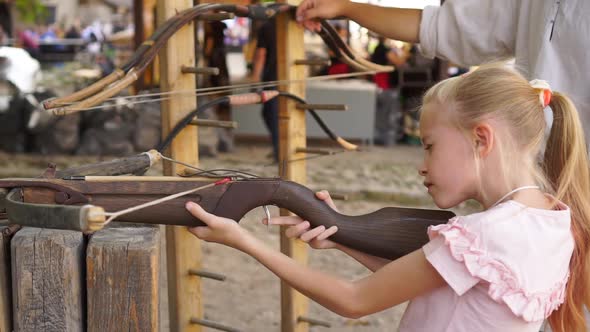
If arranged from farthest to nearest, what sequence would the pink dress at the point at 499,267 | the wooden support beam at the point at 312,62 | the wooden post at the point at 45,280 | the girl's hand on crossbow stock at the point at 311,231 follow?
the wooden support beam at the point at 312,62
the girl's hand on crossbow stock at the point at 311,231
the wooden post at the point at 45,280
the pink dress at the point at 499,267

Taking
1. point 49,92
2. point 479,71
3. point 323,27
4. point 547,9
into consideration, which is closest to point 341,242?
point 479,71

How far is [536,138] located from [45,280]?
3.01ft

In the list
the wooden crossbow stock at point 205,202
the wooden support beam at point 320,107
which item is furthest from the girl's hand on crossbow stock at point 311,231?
the wooden support beam at point 320,107

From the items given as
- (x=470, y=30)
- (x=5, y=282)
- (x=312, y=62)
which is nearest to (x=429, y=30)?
(x=470, y=30)

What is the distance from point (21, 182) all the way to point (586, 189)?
104 cm

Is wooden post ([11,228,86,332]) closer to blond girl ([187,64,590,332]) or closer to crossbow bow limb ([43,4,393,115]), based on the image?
blond girl ([187,64,590,332])

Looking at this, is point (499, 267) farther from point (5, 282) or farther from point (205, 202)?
point (5, 282)

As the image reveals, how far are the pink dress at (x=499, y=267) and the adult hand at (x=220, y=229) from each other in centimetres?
33

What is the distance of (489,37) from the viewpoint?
1.98m

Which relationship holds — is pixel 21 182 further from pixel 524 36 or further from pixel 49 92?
pixel 49 92

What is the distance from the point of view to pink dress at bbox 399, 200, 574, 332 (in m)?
1.20

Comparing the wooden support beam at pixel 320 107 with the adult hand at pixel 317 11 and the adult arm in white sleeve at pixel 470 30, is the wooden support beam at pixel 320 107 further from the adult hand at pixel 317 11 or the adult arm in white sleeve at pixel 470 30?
the adult arm in white sleeve at pixel 470 30

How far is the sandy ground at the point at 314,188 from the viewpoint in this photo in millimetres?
3432

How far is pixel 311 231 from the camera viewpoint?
1.45m
